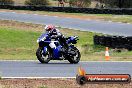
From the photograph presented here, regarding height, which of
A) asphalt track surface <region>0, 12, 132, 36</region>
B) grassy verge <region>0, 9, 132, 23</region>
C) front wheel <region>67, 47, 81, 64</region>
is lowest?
grassy verge <region>0, 9, 132, 23</region>

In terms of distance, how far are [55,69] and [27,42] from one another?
1499 centimetres

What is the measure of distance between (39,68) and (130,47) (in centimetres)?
944

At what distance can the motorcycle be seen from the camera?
1764cm

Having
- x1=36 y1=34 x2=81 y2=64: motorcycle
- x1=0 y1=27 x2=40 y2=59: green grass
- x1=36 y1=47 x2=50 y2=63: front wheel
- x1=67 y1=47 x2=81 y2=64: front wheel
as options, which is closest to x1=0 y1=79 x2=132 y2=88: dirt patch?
x1=36 y1=47 x2=50 y2=63: front wheel

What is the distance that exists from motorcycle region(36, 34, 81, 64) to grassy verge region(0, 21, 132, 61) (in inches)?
159

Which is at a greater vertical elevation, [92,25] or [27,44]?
[27,44]

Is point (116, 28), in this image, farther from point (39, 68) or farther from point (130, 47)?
point (39, 68)

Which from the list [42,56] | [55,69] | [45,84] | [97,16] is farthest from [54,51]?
[97,16]

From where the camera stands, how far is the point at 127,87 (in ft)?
37.1

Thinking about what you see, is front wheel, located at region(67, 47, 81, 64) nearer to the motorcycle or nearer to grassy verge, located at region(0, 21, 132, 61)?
the motorcycle

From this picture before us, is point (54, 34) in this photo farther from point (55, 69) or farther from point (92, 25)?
point (92, 25)

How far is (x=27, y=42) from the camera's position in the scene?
30.4m

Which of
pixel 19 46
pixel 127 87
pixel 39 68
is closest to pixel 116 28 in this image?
pixel 19 46

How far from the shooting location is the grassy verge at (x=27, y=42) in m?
23.9
